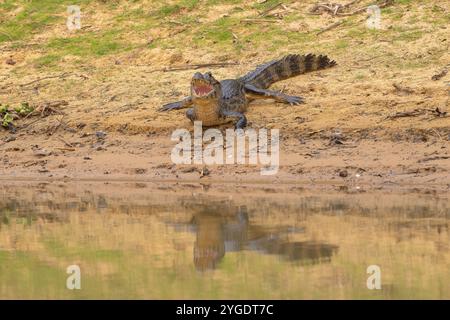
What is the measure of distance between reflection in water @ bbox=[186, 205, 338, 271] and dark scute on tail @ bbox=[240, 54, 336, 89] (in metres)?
3.79

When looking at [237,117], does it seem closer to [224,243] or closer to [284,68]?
[284,68]

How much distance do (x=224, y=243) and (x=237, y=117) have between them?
3936mm

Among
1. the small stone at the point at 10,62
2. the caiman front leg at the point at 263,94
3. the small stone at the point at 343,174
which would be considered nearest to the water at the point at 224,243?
the small stone at the point at 343,174

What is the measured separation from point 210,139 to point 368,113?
5.37ft

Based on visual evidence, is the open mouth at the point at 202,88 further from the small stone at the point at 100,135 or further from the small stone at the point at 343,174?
the small stone at the point at 343,174

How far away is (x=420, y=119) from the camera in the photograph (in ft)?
31.0

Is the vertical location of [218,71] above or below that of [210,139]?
above

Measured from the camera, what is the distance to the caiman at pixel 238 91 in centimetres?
1026

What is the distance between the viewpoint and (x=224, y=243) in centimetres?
648

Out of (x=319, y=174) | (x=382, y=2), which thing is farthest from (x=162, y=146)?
(x=382, y=2)

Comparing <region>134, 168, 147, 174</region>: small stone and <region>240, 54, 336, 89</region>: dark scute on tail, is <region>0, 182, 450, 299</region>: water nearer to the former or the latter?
<region>134, 168, 147, 174</region>: small stone

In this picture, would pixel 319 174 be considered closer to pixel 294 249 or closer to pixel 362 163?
pixel 362 163

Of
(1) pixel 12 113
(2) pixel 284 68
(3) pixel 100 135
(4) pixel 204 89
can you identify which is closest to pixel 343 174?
(4) pixel 204 89

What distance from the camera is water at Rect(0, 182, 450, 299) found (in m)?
5.28
